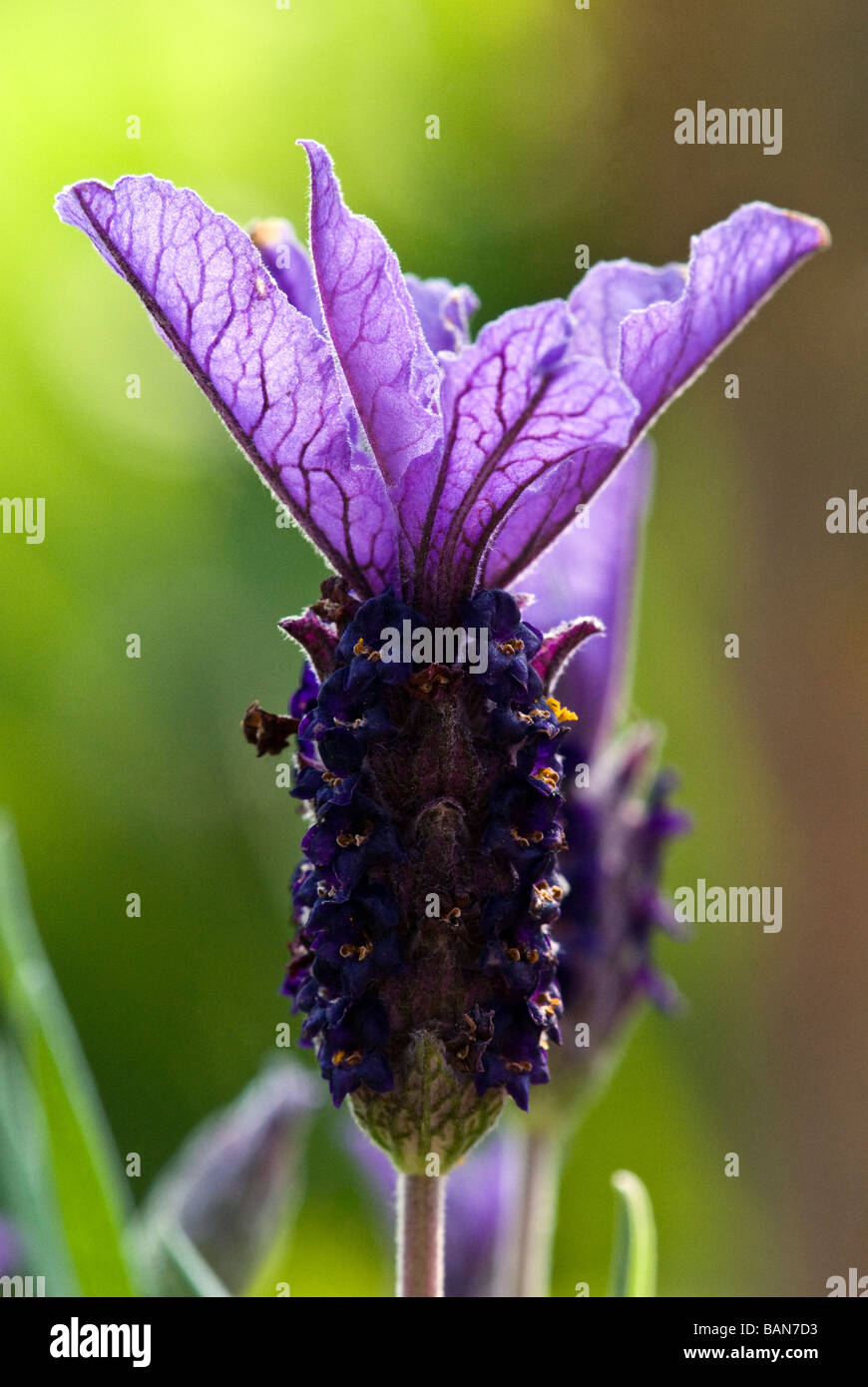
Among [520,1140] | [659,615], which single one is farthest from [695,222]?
[520,1140]

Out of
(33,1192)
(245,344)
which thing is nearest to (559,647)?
(245,344)

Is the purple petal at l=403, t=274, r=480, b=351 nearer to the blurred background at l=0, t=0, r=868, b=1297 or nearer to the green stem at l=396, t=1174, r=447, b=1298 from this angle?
the green stem at l=396, t=1174, r=447, b=1298

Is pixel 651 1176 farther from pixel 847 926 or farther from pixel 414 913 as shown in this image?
pixel 414 913

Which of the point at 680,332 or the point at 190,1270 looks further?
the point at 190,1270

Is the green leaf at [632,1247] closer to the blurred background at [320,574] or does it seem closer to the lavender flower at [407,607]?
the lavender flower at [407,607]

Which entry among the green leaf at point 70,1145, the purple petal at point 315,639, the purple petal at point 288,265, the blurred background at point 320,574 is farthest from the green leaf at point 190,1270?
the blurred background at point 320,574

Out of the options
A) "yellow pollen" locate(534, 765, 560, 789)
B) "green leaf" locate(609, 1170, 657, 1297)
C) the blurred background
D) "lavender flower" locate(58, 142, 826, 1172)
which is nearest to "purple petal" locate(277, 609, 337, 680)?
"lavender flower" locate(58, 142, 826, 1172)

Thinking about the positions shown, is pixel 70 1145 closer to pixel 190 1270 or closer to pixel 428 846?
pixel 190 1270
